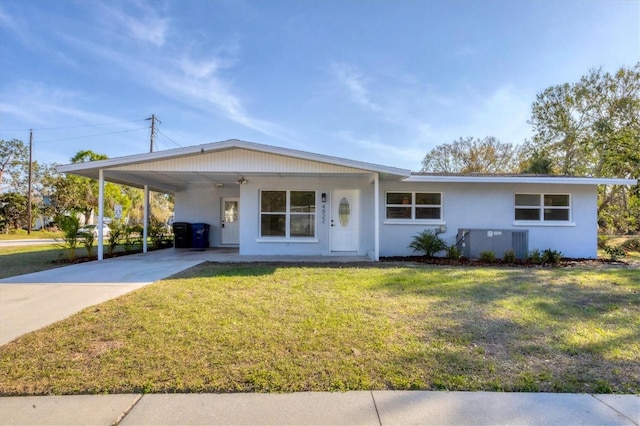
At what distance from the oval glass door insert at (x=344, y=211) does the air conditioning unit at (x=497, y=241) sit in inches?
153

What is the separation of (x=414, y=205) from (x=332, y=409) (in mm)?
9514

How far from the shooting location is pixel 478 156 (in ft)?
89.4

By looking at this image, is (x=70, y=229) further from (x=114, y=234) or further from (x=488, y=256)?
(x=488, y=256)

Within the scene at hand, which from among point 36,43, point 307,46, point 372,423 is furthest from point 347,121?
point 372,423

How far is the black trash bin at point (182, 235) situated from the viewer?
13664 millimetres

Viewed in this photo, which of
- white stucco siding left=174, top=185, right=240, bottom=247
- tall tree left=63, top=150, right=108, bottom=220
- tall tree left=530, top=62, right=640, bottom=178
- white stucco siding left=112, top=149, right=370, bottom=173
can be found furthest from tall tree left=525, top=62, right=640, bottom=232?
tall tree left=63, top=150, right=108, bottom=220

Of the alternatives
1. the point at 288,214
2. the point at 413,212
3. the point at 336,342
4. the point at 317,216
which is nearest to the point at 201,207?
the point at 288,214

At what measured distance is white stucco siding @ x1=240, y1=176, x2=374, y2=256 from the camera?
11.0 meters

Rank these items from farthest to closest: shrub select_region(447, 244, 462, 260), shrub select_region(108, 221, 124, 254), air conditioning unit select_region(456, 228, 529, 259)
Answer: shrub select_region(108, 221, 124, 254), air conditioning unit select_region(456, 228, 529, 259), shrub select_region(447, 244, 462, 260)

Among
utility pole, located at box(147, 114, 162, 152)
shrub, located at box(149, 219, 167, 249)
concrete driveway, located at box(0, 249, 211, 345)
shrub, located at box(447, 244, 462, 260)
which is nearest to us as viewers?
concrete driveway, located at box(0, 249, 211, 345)

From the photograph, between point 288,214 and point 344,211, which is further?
point 344,211

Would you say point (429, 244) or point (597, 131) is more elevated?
point (597, 131)

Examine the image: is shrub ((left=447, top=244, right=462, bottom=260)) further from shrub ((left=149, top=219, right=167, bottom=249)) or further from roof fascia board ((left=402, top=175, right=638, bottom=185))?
shrub ((left=149, top=219, right=167, bottom=249))

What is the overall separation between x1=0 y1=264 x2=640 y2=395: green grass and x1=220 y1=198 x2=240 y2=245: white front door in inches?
317
